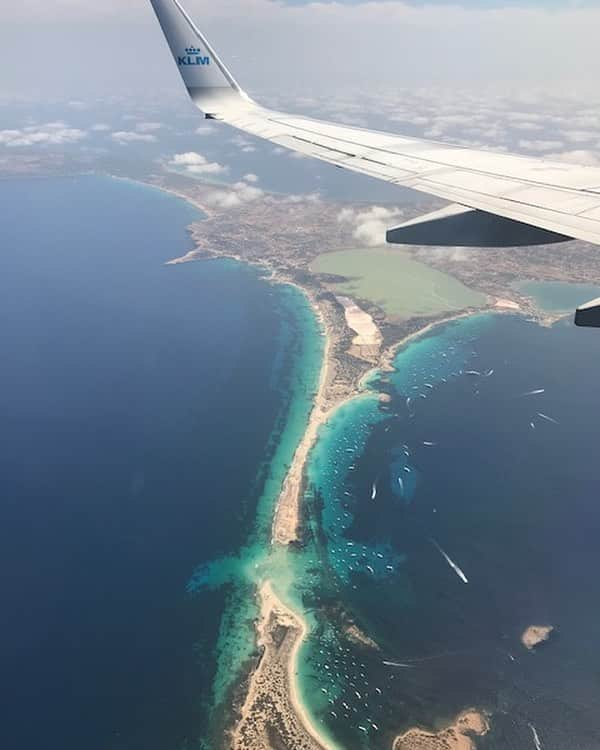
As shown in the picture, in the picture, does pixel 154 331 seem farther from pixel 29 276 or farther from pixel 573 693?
pixel 573 693

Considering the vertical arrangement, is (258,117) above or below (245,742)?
above

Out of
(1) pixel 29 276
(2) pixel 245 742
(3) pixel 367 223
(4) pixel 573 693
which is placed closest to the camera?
(2) pixel 245 742

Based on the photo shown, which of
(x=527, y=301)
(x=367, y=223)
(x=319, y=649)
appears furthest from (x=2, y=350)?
(x=367, y=223)

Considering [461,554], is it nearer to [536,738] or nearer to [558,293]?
[536,738]

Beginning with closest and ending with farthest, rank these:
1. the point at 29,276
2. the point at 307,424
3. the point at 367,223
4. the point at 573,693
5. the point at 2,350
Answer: the point at 573,693, the point at 307,424, the point at 2,350, the point at 29,276, the point at 367,223

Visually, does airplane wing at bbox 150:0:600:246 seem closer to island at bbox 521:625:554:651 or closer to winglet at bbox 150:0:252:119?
winglet at bbox 150:0:252:119

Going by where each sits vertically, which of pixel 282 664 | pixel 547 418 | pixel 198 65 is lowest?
pixel 282 664

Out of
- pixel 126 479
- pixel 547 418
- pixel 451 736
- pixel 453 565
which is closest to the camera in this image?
pixel 451 736

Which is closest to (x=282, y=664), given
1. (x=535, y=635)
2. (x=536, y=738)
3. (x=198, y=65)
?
(x=536, y=738)
